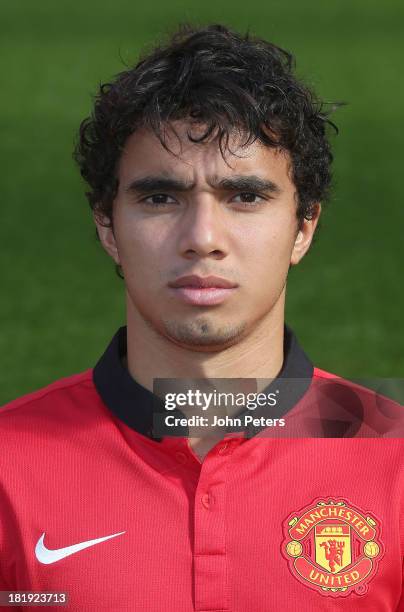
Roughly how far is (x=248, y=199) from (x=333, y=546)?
86 centimetres

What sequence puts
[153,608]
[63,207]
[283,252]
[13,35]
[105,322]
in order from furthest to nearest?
[13,35] → [63,207] → [105,322] → [283,252] → [153,608]

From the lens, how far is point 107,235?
3406mm

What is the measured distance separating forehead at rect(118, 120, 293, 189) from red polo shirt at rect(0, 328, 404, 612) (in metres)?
0.53

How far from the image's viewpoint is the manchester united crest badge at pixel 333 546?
115 inches

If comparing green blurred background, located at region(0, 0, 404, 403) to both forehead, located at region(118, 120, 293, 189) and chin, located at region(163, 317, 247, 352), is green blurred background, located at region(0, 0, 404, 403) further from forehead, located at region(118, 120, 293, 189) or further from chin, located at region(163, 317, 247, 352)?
chin, located at region(163, 317, 247, 352)

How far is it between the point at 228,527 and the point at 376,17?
1657 cm

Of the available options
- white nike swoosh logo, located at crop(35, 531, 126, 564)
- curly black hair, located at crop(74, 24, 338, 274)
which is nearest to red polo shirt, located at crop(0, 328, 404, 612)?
white nike swoosh logo, located at crop(35, 531, 126, 564)

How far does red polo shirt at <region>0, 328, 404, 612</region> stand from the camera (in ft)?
9.57

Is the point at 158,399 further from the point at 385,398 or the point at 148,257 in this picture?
the point at 385,398

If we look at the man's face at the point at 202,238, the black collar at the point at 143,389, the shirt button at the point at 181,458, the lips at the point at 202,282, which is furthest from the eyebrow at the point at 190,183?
the shirt button at the point at 181,458

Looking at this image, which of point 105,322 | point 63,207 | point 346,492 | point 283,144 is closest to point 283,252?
point 283,144

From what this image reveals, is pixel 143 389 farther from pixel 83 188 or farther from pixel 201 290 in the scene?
pixel 83 188

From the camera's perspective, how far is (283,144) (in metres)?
3.24

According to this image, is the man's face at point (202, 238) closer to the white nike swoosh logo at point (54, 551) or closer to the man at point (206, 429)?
the man at point (206, 429)
